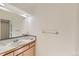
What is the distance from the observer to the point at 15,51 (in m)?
1.51

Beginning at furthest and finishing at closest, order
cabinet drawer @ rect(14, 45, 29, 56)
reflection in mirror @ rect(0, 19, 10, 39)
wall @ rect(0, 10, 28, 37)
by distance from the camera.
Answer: reflection in mirror @ rect(0, 19, 10, 39) < wall @ rect(0, 10, 28, 37) < cabinet drawer @ rect(14, 45, 29, 56)

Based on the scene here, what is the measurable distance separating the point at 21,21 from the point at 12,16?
202 millimetres

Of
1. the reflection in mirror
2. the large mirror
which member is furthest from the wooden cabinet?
the reflection in mirror

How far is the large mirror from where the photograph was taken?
162 centimetres

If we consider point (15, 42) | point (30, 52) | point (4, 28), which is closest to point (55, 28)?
point (30, 52)

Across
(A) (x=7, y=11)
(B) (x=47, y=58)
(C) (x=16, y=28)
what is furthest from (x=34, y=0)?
(A) (x=7, y=11)

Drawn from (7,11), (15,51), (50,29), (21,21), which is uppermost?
(7,11)

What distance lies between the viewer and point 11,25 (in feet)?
5.58

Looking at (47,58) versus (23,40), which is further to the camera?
(23,40)

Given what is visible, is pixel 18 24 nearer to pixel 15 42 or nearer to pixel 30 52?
pixel 15 42

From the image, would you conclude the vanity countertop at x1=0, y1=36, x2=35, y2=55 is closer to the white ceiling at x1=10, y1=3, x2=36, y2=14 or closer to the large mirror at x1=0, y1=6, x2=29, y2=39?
the large mirror at x1=0, y1=6, x2=29, y2=39

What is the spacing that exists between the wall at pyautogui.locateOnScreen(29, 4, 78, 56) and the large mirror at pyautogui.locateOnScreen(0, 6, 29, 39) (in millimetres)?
110

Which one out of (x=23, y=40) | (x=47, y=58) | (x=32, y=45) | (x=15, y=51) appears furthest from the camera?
(x=23, y=40)

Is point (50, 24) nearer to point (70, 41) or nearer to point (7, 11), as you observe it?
point (70, 41)
